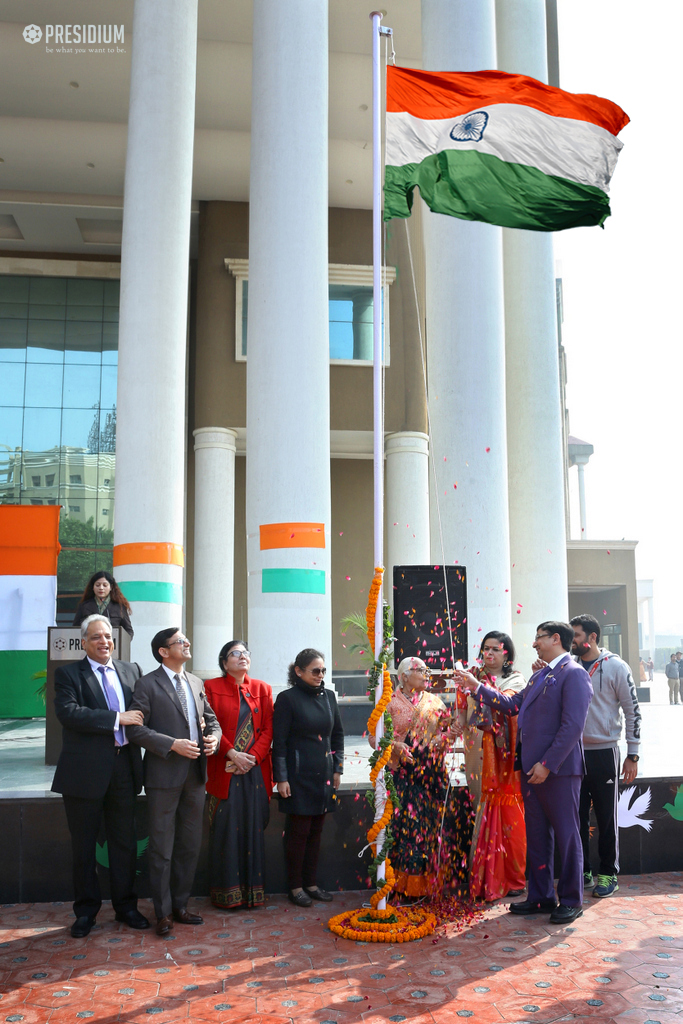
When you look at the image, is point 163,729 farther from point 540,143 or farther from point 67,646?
point 540,143

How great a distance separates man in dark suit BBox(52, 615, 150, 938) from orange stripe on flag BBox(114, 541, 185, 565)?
16.1 feet

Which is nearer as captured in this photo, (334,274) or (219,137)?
(219,137)

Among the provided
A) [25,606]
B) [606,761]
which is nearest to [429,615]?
[606,761]

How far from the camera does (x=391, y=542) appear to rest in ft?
58.0

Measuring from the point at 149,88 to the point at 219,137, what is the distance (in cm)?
630

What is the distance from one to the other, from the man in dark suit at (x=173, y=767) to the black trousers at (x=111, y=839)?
0.43 ft

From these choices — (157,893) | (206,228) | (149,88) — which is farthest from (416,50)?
(157,893)

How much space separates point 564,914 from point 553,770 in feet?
2.64

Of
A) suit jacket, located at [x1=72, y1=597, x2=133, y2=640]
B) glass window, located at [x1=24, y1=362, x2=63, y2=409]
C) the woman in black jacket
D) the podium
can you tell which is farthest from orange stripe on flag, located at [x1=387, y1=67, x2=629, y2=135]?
glass window, located at [x1=24, y1=362, x2=63, y2=409]

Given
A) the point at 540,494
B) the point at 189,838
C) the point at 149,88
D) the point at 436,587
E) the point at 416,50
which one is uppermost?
the point at 416,50

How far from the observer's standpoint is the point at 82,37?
13992mm

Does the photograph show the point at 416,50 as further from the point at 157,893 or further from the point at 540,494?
the point at 157,893

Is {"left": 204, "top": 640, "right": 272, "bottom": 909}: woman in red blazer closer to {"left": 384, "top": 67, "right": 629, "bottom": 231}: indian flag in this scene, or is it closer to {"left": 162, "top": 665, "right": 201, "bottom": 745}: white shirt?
{"left": 162, "top": 665, "right": 201, "bottom": 745}: white shirt

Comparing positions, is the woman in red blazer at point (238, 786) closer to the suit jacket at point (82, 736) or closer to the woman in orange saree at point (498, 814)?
the suit jacket at point (82, 736)
